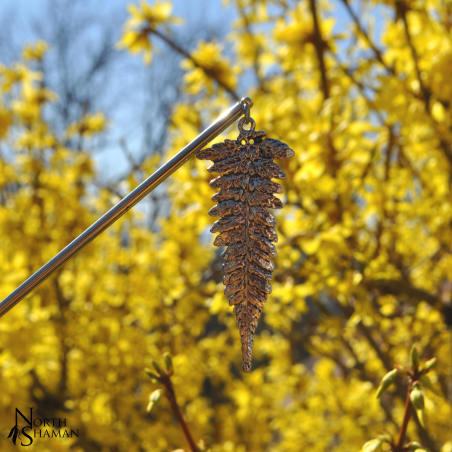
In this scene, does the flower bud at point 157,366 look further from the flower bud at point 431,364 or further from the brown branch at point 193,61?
the brown branch at point 193,61

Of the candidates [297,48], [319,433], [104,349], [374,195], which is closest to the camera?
[297,48]

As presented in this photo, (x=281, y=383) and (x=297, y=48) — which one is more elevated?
(x=297, y=48)

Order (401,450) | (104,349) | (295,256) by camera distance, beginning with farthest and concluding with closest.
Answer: (104,349), (295,256), (401,450)

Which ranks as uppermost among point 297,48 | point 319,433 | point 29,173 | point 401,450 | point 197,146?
point 29,173

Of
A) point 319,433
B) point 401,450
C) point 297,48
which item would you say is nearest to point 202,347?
point 319,433

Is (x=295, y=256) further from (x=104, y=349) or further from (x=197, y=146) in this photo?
(x=104, y=349)

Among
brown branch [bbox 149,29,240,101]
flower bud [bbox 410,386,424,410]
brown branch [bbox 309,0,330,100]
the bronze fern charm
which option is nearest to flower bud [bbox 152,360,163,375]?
the bronze fern charm

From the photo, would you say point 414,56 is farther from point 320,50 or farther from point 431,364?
point 431,364
